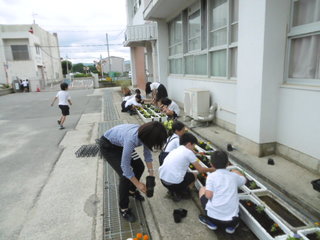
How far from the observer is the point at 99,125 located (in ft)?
24.5

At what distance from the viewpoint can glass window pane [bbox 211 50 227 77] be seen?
18.6 ft

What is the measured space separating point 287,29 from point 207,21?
3083mm

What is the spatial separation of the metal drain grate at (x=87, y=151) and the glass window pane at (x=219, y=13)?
4355 millimetres

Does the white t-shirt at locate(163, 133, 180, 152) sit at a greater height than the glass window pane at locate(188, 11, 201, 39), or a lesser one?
lesser

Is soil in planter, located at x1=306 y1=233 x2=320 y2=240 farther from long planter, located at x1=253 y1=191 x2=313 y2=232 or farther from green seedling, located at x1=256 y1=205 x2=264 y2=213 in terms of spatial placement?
green seedling, located at x1=256 y1=205 x2=264 y2=213

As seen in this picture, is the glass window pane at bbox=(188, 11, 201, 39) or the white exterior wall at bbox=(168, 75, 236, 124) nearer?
the white exterior wall at bbox=(168, 75, 236, 124)

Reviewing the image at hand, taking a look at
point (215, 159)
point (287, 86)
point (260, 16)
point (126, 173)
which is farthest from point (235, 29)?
point (126, 173)

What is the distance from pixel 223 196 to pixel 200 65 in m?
5.47

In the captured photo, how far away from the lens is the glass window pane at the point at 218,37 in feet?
18.2

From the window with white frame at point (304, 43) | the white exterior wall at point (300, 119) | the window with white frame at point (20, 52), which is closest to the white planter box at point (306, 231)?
the white exterior wall at point (300, 119)

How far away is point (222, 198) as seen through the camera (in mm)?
2293

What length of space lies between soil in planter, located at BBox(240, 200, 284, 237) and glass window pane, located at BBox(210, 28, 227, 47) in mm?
4133

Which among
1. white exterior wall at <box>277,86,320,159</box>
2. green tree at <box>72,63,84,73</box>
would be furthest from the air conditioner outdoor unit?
green tree at <box>72,63,84,73</box>

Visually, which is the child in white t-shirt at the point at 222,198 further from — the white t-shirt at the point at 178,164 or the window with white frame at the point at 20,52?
the window with white frame at the point at 20,52
